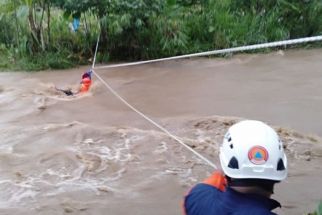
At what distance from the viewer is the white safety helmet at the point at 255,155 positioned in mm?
1927

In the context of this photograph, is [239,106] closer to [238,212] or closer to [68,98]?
[68,98]

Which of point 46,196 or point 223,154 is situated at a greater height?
point 223,154

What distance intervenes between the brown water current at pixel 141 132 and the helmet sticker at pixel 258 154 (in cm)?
235

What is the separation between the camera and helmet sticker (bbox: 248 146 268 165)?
1.93 metres

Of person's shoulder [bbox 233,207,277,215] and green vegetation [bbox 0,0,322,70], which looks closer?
person's shoulder [bbox 233,207,277,215]

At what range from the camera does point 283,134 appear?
5809 mm

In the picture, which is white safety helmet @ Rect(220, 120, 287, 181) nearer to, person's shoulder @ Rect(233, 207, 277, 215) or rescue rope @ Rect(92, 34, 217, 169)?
person's shoulder @ Rect(233, 207, 277, 215)

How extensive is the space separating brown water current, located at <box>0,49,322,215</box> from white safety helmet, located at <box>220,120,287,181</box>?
2308 mm

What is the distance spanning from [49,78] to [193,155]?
4.56 metres

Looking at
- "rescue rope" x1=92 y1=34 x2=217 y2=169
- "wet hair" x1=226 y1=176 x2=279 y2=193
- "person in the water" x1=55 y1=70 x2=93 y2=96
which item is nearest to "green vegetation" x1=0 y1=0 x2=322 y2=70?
"rescue rope" x1=92 y1=34 x2=217 y2=169

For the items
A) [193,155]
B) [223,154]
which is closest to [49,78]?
[193,155]

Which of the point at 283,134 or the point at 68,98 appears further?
the point at 68,98

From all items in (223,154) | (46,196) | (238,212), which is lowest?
(46,196)

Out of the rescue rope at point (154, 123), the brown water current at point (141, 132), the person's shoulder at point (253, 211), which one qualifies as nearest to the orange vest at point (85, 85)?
the brown water current at point (141, 132)
